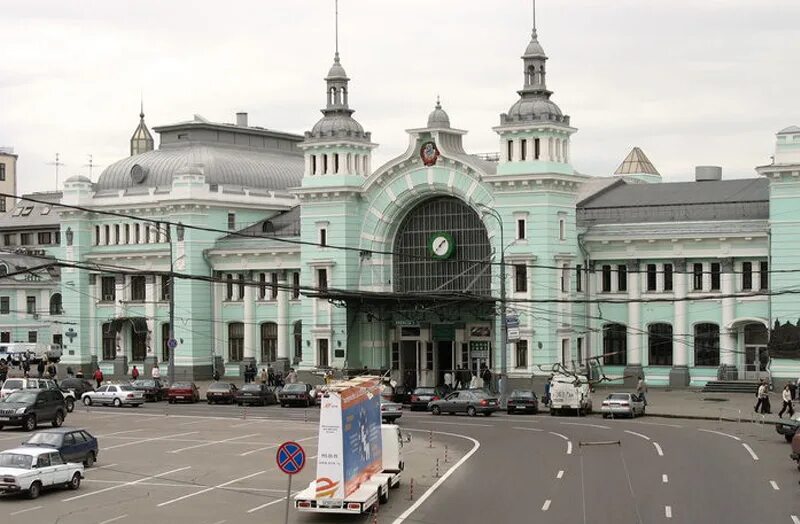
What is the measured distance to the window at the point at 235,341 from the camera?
89062mm

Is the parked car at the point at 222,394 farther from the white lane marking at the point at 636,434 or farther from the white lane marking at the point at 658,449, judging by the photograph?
the white lane marking at the point at 658,449

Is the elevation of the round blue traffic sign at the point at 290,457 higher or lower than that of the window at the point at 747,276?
lower

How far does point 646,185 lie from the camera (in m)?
83.6

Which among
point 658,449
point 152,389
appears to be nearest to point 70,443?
point 658,449

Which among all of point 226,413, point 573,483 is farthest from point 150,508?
point 226,413

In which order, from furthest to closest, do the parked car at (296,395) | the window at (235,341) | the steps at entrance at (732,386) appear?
1. the window at (235,341)
2. the steps at entrance at (732,386)
3. the parked car at (296,395)

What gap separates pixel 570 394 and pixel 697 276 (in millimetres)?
15230

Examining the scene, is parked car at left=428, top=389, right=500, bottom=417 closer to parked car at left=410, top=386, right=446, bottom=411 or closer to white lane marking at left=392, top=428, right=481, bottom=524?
parked car at left=410, top=386, right=446, bottom=411

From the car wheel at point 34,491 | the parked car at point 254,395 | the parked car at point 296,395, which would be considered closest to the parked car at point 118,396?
the parked car at point 254,395

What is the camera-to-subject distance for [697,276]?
73938 mm

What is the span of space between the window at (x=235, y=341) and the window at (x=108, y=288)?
339 inches

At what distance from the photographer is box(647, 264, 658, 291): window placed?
2968 inches

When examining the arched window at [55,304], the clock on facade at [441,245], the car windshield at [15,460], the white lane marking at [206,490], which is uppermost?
the clock on facade at [441,245]

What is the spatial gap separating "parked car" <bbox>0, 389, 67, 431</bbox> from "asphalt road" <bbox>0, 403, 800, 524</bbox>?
74.3 inches
